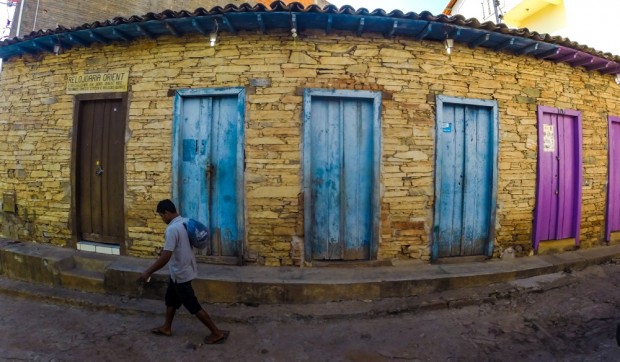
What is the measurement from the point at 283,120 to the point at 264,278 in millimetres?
2243

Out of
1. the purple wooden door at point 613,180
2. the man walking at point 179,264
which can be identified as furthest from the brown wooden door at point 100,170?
the purple wooden door at point 613,180

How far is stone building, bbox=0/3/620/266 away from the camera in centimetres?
453

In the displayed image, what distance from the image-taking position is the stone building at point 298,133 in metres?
4.53

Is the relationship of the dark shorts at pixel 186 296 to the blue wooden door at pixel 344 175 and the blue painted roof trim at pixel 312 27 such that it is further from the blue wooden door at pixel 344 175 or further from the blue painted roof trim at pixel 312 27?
the blue painted roof trim at pixel 312 27

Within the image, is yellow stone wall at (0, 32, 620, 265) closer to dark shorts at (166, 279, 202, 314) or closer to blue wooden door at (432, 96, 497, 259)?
blue wooden door at (432, 96, 497, 259)

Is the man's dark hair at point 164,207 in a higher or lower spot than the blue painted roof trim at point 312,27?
lower

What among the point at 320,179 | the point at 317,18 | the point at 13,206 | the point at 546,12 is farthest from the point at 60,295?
the point at 546,12

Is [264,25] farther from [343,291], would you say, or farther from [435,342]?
[435,342]

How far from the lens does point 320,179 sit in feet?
15.2

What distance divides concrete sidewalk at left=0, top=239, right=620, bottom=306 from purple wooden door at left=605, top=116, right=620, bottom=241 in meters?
1.95

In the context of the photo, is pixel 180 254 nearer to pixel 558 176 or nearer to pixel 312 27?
pixel 312 27

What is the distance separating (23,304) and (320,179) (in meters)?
4.42

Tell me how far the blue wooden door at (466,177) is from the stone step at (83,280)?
5.01m

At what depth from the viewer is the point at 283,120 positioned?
4.53m
